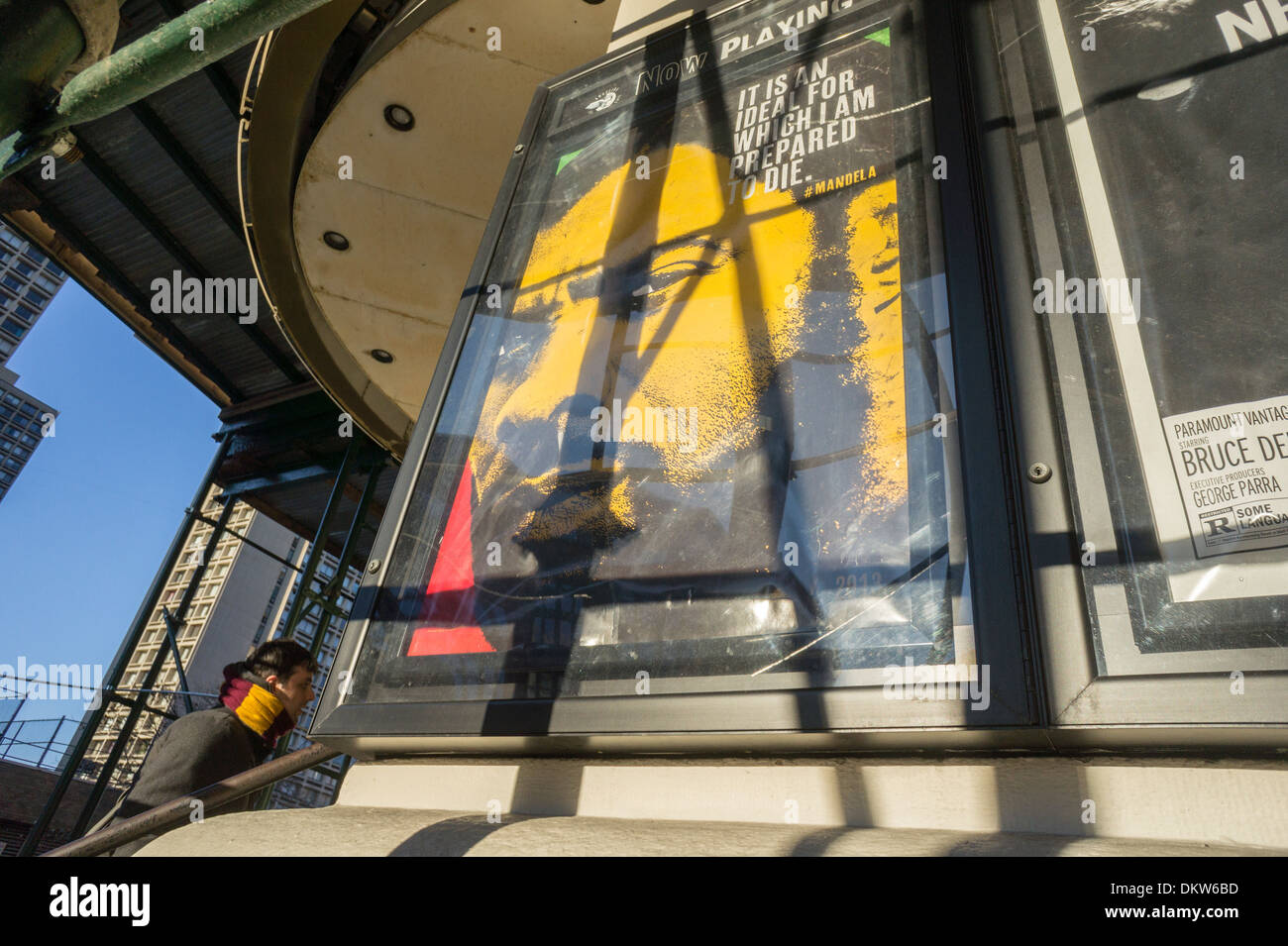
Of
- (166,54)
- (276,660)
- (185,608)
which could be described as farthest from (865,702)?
(185,608)

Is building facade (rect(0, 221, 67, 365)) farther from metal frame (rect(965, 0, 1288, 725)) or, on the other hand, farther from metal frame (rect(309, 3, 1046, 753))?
A: metal frame (rect(965, 0, 1288, 725))

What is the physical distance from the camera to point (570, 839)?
1.63 meters

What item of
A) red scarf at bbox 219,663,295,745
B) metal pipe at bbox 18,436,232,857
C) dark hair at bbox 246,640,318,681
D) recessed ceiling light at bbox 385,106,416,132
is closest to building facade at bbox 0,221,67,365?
metal pipe at bbox 18,436,232,857

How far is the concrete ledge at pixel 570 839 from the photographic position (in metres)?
1.36

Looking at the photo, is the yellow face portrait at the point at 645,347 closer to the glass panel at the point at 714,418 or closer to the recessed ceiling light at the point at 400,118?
the glass panel at the point at 714,418

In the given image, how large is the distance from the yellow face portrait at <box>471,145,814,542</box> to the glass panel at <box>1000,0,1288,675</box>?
69 cm

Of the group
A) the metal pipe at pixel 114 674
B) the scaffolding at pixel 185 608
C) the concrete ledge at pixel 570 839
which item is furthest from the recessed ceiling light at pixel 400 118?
the metal pipe at pixel 114 674

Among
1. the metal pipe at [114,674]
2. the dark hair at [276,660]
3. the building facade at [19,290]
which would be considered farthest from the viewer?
the building facade at [19,290]

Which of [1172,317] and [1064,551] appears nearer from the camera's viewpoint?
[1064,551]

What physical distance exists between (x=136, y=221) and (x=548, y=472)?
10.9m

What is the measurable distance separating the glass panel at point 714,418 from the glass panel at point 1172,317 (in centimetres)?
27

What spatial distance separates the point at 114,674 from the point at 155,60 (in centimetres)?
1225

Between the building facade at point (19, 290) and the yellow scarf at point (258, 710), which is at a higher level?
the building facade at point (19, 290)

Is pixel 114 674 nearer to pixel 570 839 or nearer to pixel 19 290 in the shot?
pixel 570 839
